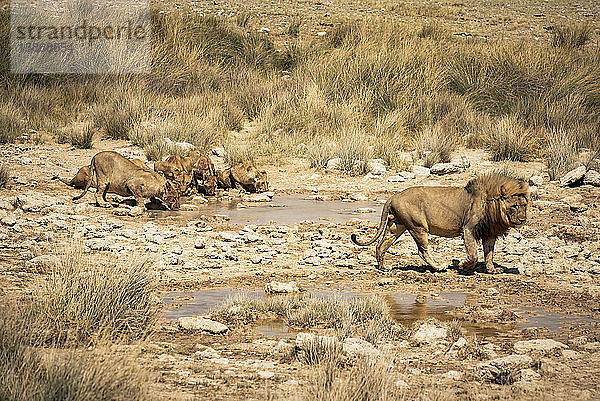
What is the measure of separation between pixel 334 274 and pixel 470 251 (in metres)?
1.54

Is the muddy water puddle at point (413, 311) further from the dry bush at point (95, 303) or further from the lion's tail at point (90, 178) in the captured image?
the lion's tail at point (90, 178)

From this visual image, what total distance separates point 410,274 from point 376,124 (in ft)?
29.7

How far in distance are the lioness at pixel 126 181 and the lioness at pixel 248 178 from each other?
6.31ft

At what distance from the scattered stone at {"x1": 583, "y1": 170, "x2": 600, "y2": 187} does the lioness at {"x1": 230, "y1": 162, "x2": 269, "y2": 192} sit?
217 inches

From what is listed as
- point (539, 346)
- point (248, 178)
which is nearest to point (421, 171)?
point (248, 178)

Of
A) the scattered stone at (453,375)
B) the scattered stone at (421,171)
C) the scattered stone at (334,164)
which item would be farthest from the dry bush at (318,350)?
the scattered stone at (334,164)

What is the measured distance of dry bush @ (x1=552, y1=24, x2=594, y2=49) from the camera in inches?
985

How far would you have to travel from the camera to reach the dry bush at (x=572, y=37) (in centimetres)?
2503

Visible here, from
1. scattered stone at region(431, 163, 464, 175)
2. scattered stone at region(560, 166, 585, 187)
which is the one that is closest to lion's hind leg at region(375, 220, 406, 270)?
scattered stone at region(560, 166, 585, 187)

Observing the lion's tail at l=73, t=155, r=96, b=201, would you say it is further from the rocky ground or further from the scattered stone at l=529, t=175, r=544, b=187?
the scattered stone at l=529, t=175, r=544, b=187

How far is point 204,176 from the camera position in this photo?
13391mm

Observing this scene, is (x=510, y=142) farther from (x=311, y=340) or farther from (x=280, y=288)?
(x=311, y=340)

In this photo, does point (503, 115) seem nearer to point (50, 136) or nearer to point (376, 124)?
point (376, 124)

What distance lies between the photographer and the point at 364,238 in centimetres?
1037
